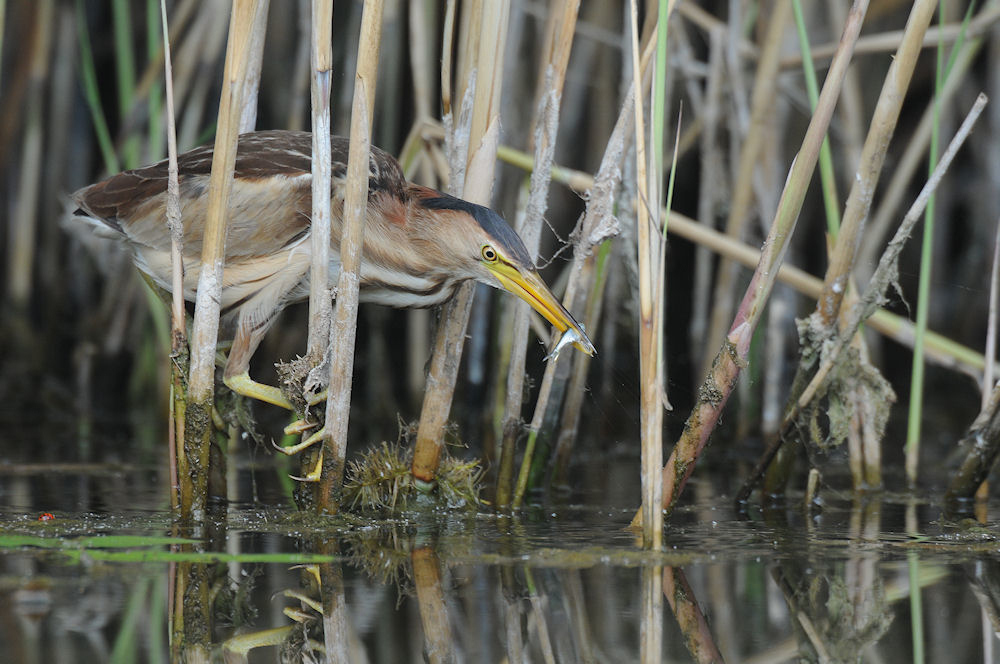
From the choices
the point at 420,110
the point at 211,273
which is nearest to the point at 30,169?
the point at 420,110

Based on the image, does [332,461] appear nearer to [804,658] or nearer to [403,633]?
[403,633]

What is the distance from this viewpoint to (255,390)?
306 centimetres

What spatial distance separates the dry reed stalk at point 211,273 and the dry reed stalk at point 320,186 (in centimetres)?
16

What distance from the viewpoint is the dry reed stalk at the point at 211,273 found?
255 cm

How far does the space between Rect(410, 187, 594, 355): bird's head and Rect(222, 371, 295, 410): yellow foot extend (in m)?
0.57

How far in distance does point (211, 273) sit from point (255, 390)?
1.68 feet

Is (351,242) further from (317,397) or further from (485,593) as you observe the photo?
(485,593)

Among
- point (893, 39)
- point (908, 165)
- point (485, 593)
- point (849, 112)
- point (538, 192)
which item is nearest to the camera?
point (485, 593)

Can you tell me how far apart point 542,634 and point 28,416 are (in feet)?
11.0

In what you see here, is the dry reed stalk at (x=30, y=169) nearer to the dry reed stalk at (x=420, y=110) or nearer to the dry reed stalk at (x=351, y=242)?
the dry reed stalk at (x=420, y=110)

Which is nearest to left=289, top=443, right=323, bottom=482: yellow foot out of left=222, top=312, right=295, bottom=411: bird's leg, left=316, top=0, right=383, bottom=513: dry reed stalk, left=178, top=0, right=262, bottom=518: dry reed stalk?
left=316, top=0, right=383, bottom=513: dry reed stalk

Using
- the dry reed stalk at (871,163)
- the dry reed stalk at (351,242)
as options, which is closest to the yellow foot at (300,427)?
the dry reed stalk at (351,242)

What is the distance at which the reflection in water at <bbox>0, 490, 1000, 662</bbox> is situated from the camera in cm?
195

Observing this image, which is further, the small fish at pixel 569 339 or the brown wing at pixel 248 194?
the brown wing at pixel 248 194
